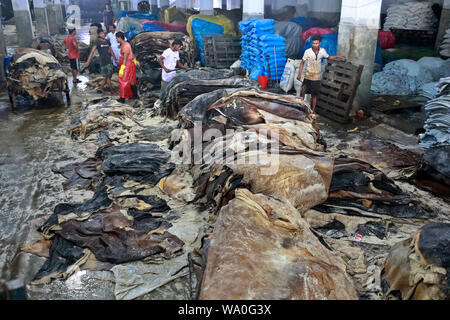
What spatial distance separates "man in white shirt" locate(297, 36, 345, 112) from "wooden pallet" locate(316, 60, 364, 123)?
0.19 m

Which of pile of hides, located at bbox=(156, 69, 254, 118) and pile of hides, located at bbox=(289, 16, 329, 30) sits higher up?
pile of hides, located at bbox=(289, 16, 329, 30)

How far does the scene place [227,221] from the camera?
3.21m

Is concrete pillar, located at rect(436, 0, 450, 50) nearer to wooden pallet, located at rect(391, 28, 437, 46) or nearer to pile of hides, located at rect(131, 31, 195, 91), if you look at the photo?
wooden pallet, located at rect(391, 28, 437, 46)

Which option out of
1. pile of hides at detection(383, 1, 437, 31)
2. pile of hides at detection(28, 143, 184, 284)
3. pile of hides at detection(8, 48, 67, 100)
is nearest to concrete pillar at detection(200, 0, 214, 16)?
pile of hides at detection(383, 1, 437, 31)

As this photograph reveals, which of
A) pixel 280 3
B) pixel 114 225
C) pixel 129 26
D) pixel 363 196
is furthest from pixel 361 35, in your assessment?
pixel 280 3

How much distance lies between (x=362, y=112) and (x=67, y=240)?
21.7 feet

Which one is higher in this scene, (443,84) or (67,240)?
(443,84)

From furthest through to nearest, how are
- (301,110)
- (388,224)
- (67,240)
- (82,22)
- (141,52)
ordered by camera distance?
(82,22), (141,52), (301,110), (388,224), (67,240)

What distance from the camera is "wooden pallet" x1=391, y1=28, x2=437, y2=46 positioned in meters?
12.2

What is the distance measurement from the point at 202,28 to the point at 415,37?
24.2 feet

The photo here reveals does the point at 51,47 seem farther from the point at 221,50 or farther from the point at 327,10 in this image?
the point at 327,10

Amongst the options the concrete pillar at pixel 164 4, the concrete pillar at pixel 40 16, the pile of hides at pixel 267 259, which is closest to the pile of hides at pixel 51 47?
the concrete pillar at pixel 40 16

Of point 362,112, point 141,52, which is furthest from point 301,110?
point 141,52

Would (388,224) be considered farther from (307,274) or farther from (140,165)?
(140,165)
